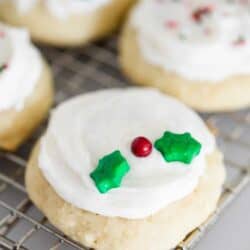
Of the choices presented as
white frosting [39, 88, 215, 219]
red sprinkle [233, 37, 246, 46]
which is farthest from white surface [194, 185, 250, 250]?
red sprinkle [233, 37, 246, 46]

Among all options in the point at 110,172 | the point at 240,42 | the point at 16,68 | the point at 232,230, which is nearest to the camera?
the point at 110,172

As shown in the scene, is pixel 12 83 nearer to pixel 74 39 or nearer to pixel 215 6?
pixel 74 39

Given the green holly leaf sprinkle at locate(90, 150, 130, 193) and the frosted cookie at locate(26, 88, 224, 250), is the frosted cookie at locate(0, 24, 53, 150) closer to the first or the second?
the frosted cookie at locate(26, 88, 224, 250)

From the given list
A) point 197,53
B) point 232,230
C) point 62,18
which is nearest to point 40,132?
point 62,18

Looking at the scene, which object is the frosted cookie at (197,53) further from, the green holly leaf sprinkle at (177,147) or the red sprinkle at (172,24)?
the green holly leaf sprinkle at (177,147)

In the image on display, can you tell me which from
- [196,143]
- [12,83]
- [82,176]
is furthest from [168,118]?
[12,83]

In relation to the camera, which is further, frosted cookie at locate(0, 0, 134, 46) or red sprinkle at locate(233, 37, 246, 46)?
frosted cookie at locate(0, 0, 134, 46)

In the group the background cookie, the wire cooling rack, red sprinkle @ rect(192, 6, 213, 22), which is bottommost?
the wire cooling rack

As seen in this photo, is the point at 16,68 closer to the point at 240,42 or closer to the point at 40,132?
the point at 40,132
